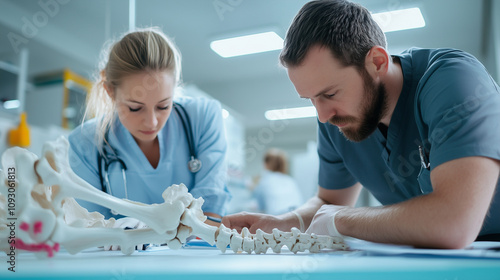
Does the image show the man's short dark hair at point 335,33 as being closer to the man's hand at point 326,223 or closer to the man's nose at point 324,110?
the man's nose at point 324,110

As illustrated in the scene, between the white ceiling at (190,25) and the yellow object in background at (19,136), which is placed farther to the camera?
the white ceiling at (190,25)

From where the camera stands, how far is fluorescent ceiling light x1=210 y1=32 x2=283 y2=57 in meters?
3.44

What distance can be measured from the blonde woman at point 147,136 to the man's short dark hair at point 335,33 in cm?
47

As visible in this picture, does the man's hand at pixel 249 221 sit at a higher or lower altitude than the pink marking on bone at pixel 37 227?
lower

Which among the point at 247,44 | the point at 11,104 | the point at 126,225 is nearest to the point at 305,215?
the point at 126,225

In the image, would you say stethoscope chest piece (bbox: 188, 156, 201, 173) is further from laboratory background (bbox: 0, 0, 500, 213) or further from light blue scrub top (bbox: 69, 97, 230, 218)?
laboratory background (bbox: 0, 0, 500, 213)

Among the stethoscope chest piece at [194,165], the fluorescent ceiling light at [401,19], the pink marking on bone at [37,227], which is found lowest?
the pink marking on bone at [37,227]

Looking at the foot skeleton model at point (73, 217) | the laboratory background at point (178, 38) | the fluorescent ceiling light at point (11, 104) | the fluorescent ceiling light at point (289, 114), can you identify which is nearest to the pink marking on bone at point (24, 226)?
the foot skeleton model at point (73, 217)

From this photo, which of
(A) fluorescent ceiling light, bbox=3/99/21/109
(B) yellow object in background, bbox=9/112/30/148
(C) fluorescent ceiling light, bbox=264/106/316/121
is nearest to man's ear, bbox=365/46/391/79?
(B) yellow object in background, bbox=9/112/30/148

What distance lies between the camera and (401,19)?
301cm

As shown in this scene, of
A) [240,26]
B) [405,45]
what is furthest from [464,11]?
[240,26]

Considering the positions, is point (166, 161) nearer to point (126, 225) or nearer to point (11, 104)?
point (126, 225)

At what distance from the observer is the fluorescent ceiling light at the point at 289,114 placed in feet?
21.4

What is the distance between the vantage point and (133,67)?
1195mm
